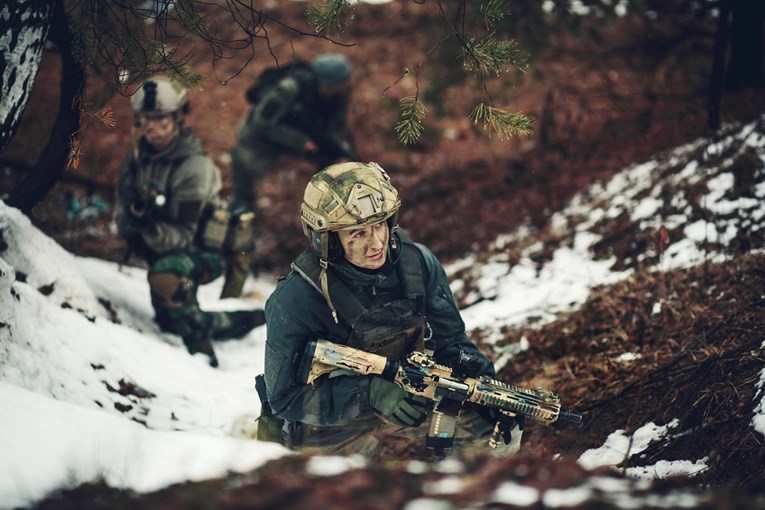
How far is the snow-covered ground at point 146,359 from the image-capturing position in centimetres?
277

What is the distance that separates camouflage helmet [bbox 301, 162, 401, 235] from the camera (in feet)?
11.5

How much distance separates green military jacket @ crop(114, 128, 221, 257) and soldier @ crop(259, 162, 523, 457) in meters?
2.51

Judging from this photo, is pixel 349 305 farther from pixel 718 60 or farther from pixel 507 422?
pixel 718 60

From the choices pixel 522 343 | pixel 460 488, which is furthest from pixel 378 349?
pixel 522 343

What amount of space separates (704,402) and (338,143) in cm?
540

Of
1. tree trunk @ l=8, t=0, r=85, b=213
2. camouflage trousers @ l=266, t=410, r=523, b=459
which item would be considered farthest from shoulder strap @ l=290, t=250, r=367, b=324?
tree trunk @ l=8, t=0, r=85, b=213

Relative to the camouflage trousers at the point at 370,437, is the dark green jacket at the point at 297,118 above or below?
above

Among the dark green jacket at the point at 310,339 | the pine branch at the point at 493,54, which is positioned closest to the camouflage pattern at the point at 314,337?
the dark green jacket at the point at 310,339

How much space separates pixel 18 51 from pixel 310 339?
2.51 metres

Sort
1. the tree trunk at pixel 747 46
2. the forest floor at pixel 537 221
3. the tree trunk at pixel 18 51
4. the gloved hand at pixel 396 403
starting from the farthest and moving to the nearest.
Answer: the tree trunk at pixel 747 46 < the tree trunk at pixel 18 51 < the gloved hand at pixel 396 403 < the forest floor at pixel 537 221

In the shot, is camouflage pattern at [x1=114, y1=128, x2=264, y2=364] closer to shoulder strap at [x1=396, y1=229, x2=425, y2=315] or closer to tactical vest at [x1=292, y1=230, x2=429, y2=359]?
tactical vest at [x1=292, y1=230, x2=429, y2=359]

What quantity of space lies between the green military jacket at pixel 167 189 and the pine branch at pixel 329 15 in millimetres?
2386

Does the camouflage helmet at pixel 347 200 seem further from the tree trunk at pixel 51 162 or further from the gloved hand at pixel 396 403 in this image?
the tree trunk at pixel 51 162

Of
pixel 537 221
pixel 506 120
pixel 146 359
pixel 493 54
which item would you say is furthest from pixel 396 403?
pixel 537 221
